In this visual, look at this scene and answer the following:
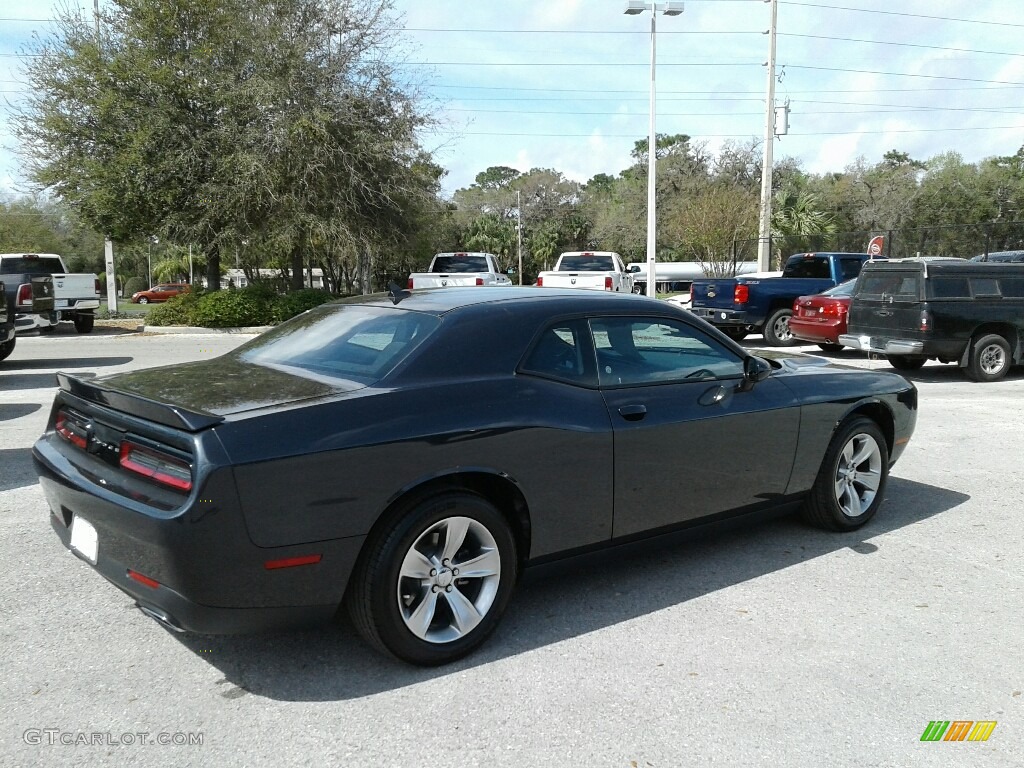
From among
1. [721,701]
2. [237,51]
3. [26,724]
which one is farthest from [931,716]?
[237,51]

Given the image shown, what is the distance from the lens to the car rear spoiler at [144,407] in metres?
3.01

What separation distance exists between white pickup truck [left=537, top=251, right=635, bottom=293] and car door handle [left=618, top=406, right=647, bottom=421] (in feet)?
33.5

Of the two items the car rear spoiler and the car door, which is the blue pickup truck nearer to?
the car door

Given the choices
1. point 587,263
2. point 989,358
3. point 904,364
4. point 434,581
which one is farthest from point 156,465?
point 587,263

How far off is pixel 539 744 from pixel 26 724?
1828 millimetres

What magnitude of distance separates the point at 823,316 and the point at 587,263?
742cm

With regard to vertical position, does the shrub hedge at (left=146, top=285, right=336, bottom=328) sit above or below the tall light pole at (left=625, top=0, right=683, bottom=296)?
below

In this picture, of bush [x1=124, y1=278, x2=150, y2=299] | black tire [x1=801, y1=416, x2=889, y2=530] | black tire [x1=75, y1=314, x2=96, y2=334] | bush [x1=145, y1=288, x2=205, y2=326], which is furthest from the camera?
bush [x1=124, y1=278, x2=150, y2=299]

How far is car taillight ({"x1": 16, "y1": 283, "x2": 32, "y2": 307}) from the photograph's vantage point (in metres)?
14.2

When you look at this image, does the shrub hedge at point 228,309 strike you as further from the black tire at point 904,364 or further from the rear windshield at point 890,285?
the black tire at point 904,364

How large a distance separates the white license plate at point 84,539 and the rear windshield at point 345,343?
1067 mm

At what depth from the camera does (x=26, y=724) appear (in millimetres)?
2994

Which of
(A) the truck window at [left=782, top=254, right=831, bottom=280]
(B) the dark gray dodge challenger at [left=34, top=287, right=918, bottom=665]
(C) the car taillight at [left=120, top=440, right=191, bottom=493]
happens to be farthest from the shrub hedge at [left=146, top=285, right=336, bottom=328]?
(C) the car taillight at [left=120, top=440, right=191, bottom=493]

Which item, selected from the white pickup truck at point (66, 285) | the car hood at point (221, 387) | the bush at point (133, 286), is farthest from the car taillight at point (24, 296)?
the bush at point (133, 286)
